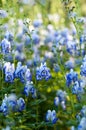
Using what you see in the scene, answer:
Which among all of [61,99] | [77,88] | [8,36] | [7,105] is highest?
[8,36]

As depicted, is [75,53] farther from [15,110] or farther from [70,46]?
[15,110]

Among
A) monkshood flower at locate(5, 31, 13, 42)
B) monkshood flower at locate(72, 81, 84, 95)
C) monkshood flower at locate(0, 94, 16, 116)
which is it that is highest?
monkshood flower at locate(5, 31, 13, 42)

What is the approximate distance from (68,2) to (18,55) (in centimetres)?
136

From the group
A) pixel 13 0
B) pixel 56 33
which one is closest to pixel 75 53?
pixel 56 33

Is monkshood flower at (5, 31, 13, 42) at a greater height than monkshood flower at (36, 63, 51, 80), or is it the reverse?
monkshood flower at (5, 31, 13, 42)

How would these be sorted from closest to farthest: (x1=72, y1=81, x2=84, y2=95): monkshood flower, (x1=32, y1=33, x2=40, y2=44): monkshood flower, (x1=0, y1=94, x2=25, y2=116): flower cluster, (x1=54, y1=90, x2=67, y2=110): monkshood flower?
1. (x1=0, y1=94, x2=25, y2=116): flower cluster
2. (x1=72, y1=81, x2=84, y2=95): monkshood flower
3. (x1=54, y1=90, x2=67, y2=110): monkshood flower
4. (x1=32, y1=33, x2=40, y2=44): monkshood flower

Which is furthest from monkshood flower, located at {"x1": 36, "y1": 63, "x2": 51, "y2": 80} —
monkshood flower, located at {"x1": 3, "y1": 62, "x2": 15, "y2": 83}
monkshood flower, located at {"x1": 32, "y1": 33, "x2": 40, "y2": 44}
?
monkshood flower, located at {"x1": 32, "y1": 33, "x2": 40, "y2": 44}

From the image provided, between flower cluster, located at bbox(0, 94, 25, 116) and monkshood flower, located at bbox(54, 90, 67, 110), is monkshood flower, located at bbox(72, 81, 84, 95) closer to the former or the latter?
flower cluster, located at bbox(0, 94, 25, 116)

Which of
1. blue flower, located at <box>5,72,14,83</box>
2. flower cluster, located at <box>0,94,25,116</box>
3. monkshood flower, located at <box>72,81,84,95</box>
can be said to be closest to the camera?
flower cluster, located at <box>0,94,25,116</box>

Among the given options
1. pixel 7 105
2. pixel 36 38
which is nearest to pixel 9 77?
pixel 7 105

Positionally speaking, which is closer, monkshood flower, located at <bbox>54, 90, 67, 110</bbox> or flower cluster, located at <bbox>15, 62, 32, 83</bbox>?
flower cluster, located at <bbox>15, 62, 32, 83</bbox>

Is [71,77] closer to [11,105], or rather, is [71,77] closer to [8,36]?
[11,105]

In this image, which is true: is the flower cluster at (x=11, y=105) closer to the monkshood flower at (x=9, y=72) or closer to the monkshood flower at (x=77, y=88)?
the monkshood flower at (x=9, y=72)

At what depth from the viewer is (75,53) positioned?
476 centimetres
